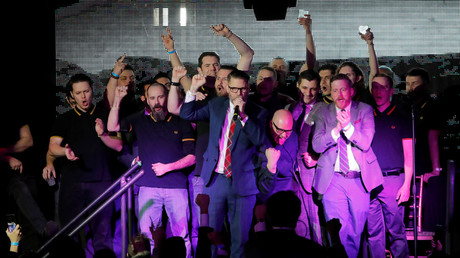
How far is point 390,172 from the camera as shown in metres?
5.25

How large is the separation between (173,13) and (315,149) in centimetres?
285

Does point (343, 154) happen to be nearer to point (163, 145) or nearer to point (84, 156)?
point (163, 145)

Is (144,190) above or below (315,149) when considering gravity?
below

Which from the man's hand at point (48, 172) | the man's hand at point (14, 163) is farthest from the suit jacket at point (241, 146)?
the man's hand at point (14, 163)

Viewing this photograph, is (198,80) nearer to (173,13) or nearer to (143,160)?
(143,160)

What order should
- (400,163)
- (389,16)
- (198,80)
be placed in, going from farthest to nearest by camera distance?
(389,16) < (400,163) < (198,80)

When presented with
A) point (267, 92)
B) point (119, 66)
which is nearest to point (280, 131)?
point (267, 92)

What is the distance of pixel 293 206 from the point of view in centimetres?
307

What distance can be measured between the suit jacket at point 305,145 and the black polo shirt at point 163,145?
98cm

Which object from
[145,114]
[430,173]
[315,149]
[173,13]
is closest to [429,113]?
[430,173]

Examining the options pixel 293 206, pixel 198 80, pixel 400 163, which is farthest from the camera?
pixel 400 163

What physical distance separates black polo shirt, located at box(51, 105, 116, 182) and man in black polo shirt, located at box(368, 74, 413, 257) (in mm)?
2464

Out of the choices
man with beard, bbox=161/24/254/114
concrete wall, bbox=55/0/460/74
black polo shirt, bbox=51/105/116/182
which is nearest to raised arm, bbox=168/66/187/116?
man with beard, bbox=161/24/254/114

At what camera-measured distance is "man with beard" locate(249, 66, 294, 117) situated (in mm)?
5461
